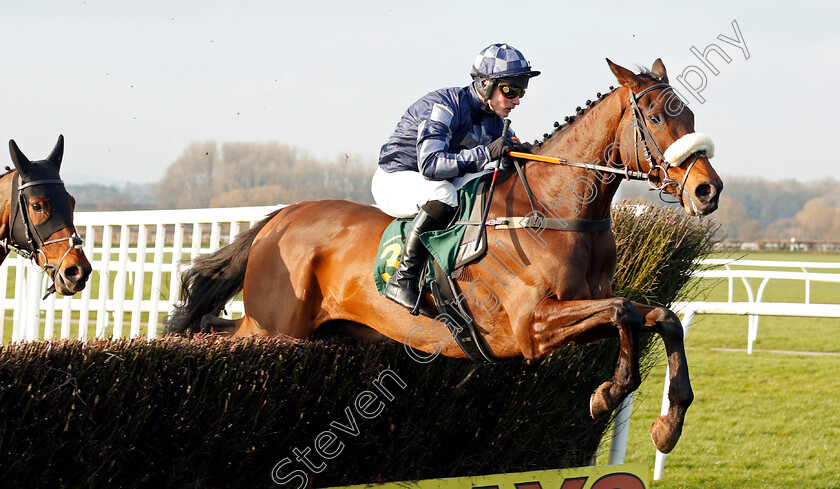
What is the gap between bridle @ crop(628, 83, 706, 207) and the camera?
3229 millimetres

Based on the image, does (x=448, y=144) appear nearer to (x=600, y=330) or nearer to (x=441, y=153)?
(x=441, y=153)

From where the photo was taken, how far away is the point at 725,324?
17312 mm

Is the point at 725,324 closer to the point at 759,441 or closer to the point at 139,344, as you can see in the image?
the point at 759,441

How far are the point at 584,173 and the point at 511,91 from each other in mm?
517

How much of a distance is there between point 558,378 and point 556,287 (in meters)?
1.10

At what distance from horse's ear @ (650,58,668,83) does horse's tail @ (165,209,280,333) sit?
2.23 m

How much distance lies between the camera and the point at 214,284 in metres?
4.76

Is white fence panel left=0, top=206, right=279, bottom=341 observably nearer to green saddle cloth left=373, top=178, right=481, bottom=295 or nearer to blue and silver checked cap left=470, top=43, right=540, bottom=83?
green saddle cloth left=373, top=178, right=481, bottom=295

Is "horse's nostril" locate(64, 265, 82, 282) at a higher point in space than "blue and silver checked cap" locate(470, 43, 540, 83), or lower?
lower

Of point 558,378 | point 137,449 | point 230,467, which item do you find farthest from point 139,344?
point 558,378

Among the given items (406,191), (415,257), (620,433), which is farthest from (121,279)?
(620,433)

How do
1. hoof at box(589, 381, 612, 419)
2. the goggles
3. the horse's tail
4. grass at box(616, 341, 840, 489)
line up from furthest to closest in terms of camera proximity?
grass at box(616, 341, 840, 489), the horse's tail, the goggles, hoof at box(589, 381, 612, 419)

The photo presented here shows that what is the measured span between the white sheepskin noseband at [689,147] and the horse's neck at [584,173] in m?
0.38

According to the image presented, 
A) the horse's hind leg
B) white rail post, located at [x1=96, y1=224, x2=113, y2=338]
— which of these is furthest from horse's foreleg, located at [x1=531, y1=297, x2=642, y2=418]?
white rail post, located at [x1=96, y1=224, x2=113, y2=338]
